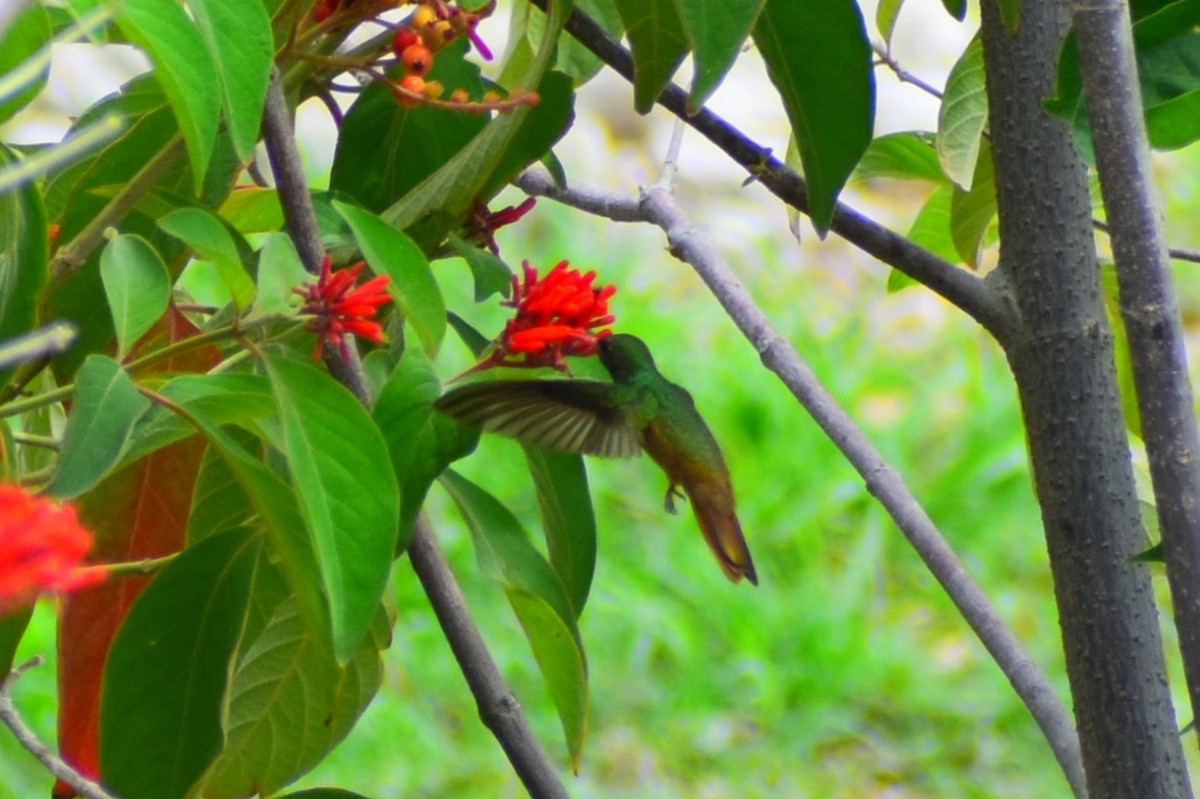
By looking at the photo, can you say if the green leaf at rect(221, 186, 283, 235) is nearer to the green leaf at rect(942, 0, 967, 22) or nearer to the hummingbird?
the hummingbird

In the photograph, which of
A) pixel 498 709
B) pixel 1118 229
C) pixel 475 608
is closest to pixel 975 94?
pixel 1118 229

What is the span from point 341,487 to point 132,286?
5.3 inches

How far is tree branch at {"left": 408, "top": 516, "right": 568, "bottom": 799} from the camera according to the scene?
83 centimetres

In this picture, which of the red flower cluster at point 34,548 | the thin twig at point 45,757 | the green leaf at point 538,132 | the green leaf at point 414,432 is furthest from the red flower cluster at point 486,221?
the red flower cluster at point 34,548

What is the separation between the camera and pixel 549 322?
0.79 m

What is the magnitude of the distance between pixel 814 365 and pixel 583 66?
2.48 metres

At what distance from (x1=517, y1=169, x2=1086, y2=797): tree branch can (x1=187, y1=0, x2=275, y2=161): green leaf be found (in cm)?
39

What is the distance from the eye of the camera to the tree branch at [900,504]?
856mm

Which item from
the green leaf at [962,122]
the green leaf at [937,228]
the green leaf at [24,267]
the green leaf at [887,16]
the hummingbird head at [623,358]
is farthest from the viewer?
the hummingbird head at [623,358]

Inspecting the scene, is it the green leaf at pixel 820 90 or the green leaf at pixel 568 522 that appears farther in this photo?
the green leaf at pixel 568 522

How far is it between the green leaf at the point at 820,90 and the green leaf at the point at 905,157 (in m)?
0.30

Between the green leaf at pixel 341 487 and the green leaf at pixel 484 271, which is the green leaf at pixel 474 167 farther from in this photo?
the green leaf at pixel 341 487

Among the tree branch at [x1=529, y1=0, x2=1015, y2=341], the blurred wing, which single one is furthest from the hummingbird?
the tree branch at [x1=529, y1=0, x2=1015, y2=341]

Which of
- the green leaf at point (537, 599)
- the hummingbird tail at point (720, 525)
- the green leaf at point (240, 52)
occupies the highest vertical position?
the hummingbird tail at point (720, 525)
